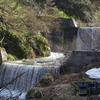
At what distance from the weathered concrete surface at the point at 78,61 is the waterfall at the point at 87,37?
7556 millimetres

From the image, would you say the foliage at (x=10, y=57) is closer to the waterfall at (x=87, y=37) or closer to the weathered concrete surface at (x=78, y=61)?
the waterfall at (x=87, y=37)

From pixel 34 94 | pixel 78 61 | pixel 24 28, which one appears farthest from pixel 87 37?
pixel 34 94

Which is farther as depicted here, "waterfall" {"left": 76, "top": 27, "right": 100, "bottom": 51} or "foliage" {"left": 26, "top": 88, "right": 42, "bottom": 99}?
"waterfall" {"left": 76, "top": 27, "right": 100, "bottom": 51}

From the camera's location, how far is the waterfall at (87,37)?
2108 centimetres

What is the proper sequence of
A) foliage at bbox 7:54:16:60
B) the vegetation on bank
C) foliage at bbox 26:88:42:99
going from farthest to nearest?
foliage at bbox 7:54:16:60 < the vegetation on bank < foliage at bbox 26:88:42:99

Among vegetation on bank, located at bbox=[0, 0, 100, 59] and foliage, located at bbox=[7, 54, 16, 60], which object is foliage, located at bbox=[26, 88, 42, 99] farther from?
foliage, located at bbox=[7, 54, 16, 60]

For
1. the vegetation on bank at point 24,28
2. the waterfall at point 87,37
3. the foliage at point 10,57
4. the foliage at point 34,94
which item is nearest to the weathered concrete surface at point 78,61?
the foliage at point 34,94

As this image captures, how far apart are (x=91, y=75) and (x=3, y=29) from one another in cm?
1062

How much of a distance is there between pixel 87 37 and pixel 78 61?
8771mm

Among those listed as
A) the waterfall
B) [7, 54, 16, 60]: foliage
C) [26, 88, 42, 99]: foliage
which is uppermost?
the waterfall

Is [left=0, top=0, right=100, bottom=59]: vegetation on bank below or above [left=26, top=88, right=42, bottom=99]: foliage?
above

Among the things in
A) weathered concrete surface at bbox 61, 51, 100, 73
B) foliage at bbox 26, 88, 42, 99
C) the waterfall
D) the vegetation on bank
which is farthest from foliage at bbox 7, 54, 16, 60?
foliage at bbox 26, 88, 42, 99

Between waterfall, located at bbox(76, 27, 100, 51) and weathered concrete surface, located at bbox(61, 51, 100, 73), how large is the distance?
7.56m

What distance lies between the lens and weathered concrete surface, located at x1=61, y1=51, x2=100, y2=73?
13062 mm
